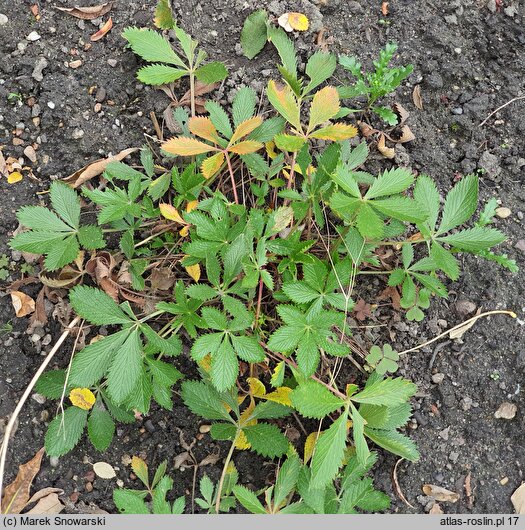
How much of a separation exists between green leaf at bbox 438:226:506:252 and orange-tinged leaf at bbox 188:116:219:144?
79 centimetres

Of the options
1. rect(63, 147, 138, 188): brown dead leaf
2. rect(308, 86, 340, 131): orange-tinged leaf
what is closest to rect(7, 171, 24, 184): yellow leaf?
rect(63, 147, 138, 188): brown dead leaf

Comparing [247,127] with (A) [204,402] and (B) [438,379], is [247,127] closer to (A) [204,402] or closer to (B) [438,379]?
(A) [204,402]

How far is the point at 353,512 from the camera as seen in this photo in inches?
72.5

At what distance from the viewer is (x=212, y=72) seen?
2.00m

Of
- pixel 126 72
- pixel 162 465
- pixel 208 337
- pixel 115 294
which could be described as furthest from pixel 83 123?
pixel 162 465

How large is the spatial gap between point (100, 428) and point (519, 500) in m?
1.39

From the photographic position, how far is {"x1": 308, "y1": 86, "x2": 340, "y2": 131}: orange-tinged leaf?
1837mm

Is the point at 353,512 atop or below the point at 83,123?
below

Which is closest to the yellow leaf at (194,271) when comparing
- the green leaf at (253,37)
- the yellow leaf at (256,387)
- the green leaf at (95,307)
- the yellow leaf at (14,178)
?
the green leaf at (95,307)

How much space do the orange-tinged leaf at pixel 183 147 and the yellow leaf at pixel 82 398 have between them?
2.60 ft

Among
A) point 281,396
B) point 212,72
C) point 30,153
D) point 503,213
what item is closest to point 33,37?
point 30,153

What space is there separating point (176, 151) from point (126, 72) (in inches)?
20.1

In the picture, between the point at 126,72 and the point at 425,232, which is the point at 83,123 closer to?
the point at 126,72

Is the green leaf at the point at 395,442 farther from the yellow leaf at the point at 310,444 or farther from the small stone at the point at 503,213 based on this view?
the small stone at the point at 503,213
